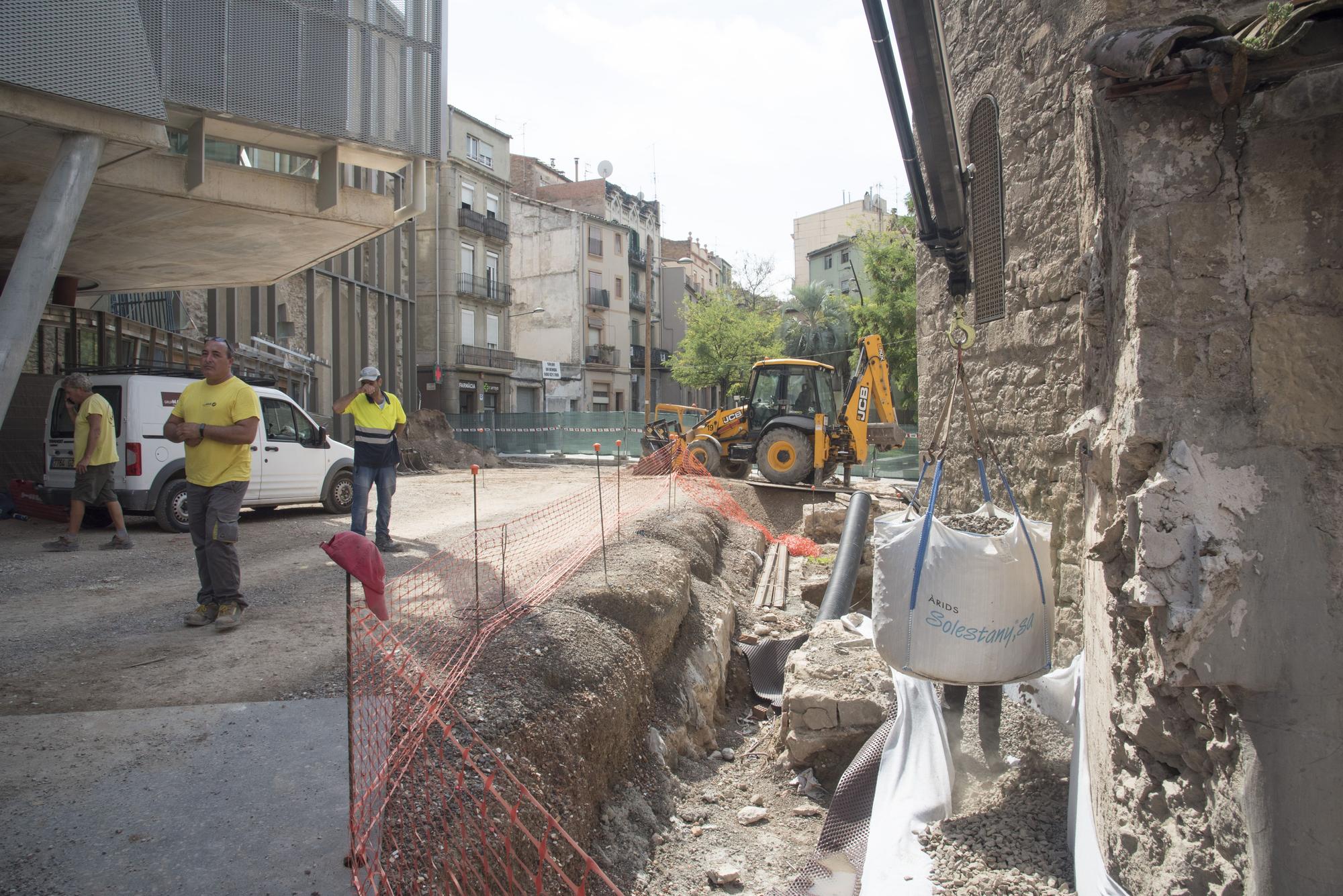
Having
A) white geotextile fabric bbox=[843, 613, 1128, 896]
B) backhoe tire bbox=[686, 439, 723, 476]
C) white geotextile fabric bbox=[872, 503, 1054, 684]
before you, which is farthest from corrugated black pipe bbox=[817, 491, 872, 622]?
backhoe tire bbox=[686, 439, 723, 476]

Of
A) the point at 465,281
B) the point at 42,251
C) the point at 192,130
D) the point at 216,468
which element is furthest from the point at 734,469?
the point at 465,281

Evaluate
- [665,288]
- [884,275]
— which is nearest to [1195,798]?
[884,275]

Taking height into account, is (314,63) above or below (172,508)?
above

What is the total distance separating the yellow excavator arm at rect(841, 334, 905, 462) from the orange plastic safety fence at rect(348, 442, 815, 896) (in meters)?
8.84

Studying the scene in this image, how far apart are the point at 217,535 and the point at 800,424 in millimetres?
10816

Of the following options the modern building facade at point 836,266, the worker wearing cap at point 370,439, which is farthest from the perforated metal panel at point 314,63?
the modern building facade at point 836,266

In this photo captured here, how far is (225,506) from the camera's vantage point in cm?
473

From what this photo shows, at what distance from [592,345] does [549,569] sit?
41.0 meters

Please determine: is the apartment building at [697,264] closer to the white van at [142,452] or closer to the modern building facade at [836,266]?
the modern building facade at [836,266]

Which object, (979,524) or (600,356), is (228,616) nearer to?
(979,524)

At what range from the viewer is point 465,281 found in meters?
36.4

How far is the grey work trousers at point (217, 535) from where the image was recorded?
4.72m

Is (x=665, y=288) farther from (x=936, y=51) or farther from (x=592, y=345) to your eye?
(x=936, y=51)

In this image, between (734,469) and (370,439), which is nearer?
(370,439)
